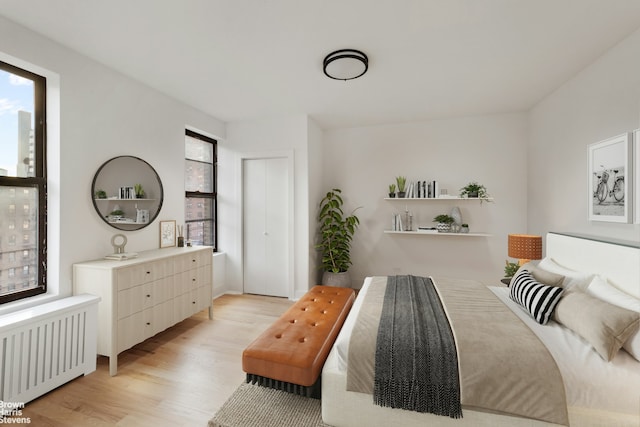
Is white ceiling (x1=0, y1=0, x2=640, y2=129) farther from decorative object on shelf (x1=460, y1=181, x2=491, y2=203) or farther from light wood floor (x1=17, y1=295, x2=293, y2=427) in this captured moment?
light wood floor (x1=17, y1=295, x2=293, y2=427)

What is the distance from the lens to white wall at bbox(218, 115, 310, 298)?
3.89m

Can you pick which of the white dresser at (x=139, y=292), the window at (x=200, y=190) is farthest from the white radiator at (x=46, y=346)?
the window at (x=200, y=190)

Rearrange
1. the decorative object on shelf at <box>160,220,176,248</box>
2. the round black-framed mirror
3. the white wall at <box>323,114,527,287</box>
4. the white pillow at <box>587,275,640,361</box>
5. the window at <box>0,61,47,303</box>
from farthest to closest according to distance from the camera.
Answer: the white wall at <box>323,114,527,287</box>
the decorative object on shelf at <box>160,220,176,248</box>
the round black-framed mirror
the window at <box>0,61,47,303</box>
the white pillow at <box>587,275,640,361</box>

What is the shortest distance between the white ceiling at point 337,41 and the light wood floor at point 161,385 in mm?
2625

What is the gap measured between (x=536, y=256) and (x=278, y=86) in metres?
3.30

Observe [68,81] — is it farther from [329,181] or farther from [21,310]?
[329,181]

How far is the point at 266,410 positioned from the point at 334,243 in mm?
2535

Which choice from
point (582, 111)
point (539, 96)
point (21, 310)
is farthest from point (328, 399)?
point (539, 96)

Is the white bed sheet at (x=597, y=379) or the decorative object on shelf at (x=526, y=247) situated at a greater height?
the decorative object on shelf at (x=526, y=247)

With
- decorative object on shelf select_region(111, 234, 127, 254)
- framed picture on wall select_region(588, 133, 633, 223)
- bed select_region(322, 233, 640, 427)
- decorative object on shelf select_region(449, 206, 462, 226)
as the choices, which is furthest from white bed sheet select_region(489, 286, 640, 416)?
decorative object on shelf select_region(111, 234, 127, 254)

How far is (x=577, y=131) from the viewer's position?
270 centimetres

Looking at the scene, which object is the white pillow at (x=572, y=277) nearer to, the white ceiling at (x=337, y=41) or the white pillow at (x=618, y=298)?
the white pillow at (x=618, y=298)

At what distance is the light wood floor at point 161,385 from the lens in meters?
1.73

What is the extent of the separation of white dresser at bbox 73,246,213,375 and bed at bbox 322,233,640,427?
1.76 m
